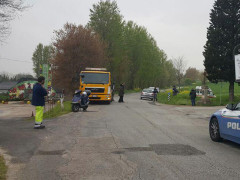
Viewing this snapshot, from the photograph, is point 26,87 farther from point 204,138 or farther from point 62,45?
point 204,138

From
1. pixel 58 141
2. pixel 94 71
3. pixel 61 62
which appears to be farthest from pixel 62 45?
pixel 58 141

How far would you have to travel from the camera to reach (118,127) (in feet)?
37.2

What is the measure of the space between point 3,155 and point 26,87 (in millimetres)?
28635

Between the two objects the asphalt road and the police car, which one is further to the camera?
the police car

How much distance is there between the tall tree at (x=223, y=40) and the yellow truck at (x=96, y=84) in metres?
10.7

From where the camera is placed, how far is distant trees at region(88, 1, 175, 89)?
53906 millimetres

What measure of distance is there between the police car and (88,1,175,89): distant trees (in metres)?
42.4

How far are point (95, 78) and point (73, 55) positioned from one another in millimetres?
15114

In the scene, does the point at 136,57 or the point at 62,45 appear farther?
the point at 136,57

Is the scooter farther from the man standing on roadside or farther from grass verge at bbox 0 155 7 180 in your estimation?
grass verge at bbox 0 155 7 180

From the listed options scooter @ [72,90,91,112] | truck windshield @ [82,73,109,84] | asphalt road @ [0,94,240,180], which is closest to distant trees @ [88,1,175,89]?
truck windshield @ [82,73,109,84]

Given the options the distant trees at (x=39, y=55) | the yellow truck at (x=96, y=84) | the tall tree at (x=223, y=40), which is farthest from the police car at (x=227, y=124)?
the distant trees at (x=39, y=55)

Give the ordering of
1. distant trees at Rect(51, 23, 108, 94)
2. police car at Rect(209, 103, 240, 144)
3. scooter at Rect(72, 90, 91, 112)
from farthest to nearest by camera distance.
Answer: distant trees at Rect(51, 23, 108, 94) < scooter at Rect(72, 90, 91, 112) < police car at Rect(209, 103, 240, 144)

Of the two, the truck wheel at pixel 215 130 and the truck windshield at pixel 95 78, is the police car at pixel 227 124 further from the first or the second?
the truck windshield at pixel 95 78
